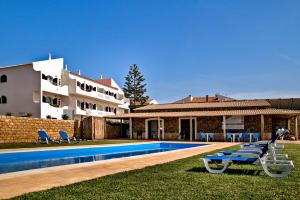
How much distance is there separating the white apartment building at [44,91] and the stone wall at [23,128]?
740 cm

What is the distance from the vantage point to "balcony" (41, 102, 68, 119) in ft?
101

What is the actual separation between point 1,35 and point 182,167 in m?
23.6

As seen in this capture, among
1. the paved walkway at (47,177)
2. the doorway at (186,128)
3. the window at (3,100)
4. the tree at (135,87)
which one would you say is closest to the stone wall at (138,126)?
the doorway at (186,128)

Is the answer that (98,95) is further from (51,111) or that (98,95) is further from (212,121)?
(212,121)

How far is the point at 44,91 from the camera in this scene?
104ft

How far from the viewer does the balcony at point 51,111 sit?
30.9 meters

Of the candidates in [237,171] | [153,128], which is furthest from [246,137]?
[237,171]

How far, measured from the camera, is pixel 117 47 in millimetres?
23234

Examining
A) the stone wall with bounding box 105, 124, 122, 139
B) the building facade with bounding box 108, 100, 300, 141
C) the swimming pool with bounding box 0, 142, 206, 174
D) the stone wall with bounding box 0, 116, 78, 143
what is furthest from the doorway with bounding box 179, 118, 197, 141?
the stone wall with bounding box 0, 116, 78, 143

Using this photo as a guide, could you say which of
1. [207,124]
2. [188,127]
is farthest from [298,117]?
[188,127]

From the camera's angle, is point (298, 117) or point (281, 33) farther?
point (298, 117)

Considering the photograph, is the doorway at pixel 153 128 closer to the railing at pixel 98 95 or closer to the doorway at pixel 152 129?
the doorway at pixel 152 129

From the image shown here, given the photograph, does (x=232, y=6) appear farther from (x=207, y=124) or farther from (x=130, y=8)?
(x=207, y=124)

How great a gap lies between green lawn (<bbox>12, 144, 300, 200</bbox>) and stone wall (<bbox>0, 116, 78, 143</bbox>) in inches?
602
